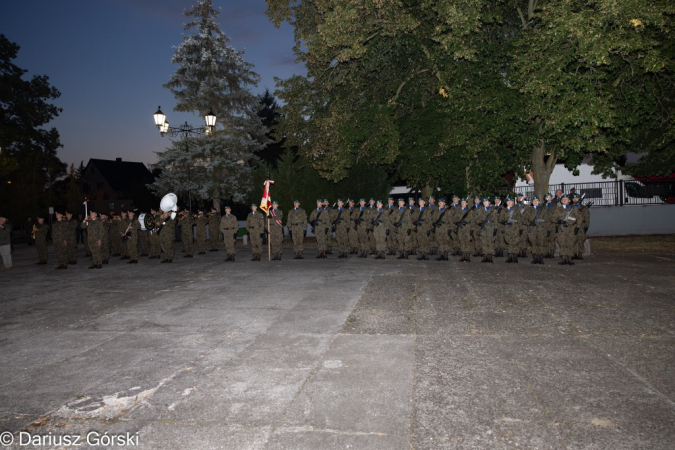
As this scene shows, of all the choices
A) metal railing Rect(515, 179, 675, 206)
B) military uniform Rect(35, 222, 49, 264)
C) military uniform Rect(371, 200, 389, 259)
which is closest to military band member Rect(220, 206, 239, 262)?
military uniform Rect(371, 200, 389, 259)

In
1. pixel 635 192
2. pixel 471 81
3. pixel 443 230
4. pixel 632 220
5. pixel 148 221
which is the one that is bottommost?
pixel 632 220

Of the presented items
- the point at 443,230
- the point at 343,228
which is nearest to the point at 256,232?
the point at 343,228

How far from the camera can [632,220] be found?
21.7 meters

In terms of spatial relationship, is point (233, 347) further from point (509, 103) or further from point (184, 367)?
point (509, 103)

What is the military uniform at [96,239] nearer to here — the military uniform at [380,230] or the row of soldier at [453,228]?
the row of soldier at [453,228]

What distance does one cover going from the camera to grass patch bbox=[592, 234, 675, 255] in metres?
16.6

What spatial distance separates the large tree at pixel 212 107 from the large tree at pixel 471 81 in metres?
8.87

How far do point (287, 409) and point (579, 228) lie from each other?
12121mm

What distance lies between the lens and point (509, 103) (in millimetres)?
14758

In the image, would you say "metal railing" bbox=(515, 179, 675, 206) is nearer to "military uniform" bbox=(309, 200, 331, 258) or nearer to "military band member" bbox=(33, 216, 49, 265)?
"military uniform" bbox=(309, 200, 331, 258)

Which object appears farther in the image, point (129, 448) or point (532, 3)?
point (532, 3)

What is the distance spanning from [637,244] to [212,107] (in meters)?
24.4

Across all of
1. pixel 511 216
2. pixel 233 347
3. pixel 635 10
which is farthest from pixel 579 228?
pixel 233 347

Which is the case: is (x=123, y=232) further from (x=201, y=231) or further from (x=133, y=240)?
(x=201, y=231)
